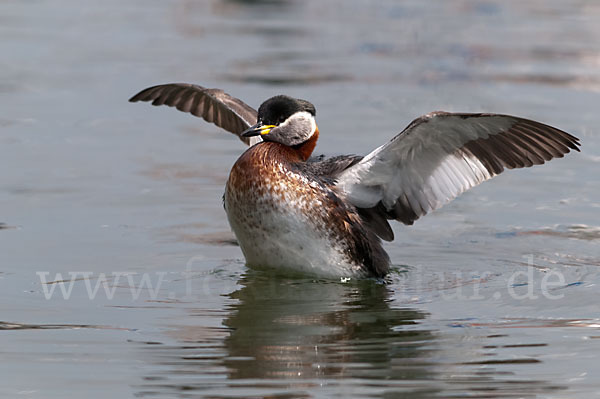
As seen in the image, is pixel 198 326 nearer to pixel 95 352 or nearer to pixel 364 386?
pixel 95 352

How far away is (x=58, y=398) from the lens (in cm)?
557

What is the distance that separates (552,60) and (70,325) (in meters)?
11.6

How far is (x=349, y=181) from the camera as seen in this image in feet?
27.8

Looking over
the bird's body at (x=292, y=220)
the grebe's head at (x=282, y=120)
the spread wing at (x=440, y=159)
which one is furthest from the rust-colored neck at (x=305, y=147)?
the spread wing at (x=440, y=159)

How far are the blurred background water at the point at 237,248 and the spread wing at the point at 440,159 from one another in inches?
23.6

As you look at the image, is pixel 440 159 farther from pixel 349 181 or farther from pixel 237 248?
pixel 237 248

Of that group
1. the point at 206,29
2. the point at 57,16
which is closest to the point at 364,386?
the point at 206,29

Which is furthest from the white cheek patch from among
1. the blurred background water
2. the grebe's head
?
the blurred background water

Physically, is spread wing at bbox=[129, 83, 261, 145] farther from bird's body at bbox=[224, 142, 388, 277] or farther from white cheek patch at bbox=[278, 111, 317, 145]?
bird's body at bbox=[224, 142, 388, 277]

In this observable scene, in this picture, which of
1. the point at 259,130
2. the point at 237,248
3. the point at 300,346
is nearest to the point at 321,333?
the point at 300,346

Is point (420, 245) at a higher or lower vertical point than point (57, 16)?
lower

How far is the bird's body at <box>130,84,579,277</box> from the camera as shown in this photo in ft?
26.7

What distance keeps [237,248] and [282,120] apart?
1313 millimetres

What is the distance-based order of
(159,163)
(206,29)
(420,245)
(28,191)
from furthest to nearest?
(206,29) → (159,163) → (28,191) → (420,245)
